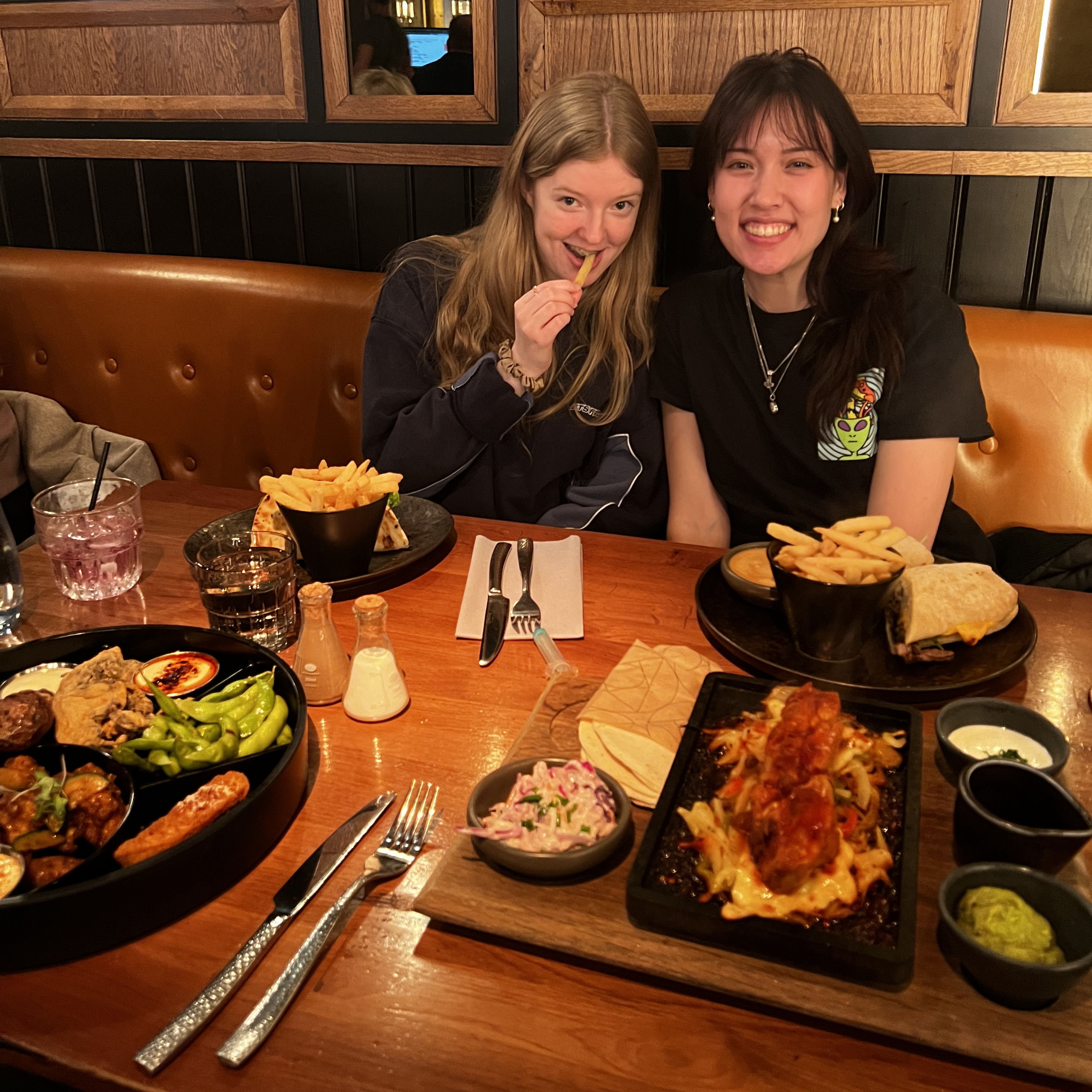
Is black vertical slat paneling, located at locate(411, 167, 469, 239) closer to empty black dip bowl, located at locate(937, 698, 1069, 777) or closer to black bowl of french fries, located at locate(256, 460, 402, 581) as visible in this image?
black bowl of french fries, located at locate(256, 460, 402, 581)

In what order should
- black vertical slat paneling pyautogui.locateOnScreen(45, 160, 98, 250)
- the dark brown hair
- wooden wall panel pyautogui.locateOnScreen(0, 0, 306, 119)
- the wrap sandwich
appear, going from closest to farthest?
the wrap sandwich → the dark brown hair → wooden wall panel pyautogui.locateOnScreen(0, 0, 306, 119) → black vertical slat paneling pyautogui.locateOnScreen(45, 160, 98, 250)

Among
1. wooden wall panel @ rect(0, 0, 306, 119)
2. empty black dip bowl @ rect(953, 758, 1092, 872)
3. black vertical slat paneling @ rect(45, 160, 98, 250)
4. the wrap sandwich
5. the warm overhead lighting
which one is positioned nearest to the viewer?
empty black dip bowl @ rect(953, 758, 1092, 872)

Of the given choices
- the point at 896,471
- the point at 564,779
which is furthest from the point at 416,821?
the point at 896,471

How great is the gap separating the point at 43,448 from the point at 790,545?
2.42 meters

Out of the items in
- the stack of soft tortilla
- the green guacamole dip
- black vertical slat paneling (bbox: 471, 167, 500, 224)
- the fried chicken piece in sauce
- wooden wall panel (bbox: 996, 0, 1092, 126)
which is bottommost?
the stack of soft tortilla

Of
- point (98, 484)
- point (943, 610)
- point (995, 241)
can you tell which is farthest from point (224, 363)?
point (943, 610)

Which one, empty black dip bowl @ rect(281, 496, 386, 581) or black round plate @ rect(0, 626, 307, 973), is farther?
empty black dip bowl @ rect(281, 496, 386, 581)

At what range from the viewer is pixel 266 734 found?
1129mm

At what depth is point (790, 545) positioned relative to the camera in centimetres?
137

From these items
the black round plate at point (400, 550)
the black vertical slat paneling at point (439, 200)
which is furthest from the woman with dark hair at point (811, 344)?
the black vertical slat paneling at point (439, 200)

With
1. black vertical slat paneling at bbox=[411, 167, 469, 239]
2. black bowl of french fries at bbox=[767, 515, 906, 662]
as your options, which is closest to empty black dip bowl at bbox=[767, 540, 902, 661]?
black bowl of french fries at bbox=[767, 515, 906, 662]

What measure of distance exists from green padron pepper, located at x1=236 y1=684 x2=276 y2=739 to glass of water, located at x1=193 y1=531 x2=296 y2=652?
20 cm

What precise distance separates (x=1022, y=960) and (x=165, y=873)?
0.76m

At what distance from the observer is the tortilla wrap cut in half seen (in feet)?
4.48
